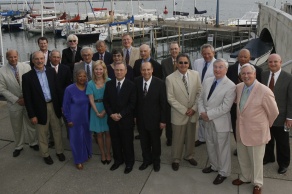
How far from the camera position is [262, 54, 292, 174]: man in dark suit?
170 inches

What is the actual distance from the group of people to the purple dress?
17mm

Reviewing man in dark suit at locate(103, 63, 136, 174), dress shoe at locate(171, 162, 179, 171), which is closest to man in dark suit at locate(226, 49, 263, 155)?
dress shoe at locate(171, 162, 179, 171)

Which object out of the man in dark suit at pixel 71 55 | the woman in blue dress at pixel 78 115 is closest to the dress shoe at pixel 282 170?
the woman in blue dress at pixel 78 115

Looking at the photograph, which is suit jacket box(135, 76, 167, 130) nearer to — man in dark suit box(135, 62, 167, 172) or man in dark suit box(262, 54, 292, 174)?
man in dark suit box(135, 62, 167, 172)

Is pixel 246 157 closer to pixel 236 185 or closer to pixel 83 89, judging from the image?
pixel 236 185

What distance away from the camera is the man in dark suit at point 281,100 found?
4312mm

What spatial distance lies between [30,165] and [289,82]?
4691 millimetres

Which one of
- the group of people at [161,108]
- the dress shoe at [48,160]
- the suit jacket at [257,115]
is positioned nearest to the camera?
the suit jacket at [257,115]

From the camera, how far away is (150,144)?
16.5ft

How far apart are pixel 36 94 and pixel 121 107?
155 cm

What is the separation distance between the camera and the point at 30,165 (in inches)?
206

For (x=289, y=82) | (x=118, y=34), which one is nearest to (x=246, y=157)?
(x=289, y=82)

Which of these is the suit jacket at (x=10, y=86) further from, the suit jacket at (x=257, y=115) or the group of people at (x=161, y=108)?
the suit jacket at (x=257, y=115)

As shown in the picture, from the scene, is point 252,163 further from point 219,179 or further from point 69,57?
point 69,57
